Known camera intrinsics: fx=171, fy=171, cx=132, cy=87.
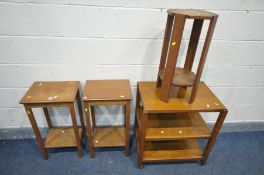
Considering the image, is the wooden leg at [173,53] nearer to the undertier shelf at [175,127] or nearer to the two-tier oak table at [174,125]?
the two-tier oak table at [174,125]

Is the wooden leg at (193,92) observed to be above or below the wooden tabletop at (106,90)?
above

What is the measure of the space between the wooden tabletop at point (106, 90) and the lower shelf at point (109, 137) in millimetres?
556

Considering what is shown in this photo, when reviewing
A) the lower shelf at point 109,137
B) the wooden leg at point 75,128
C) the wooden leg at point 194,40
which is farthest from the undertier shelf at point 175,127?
the wooden leg at point 75,128

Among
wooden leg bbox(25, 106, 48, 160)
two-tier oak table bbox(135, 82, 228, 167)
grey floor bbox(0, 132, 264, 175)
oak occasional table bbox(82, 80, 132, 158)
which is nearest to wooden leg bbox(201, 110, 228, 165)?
two-tier oak table bbox(135, 82, 228, 167)

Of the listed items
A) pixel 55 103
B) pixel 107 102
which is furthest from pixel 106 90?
pixel 55 103

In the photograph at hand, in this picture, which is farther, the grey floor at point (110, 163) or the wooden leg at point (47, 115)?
the wooden leg at point (47, 115)

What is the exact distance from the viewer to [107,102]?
1381mm

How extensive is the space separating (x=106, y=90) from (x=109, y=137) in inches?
21.9

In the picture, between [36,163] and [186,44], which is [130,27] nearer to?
[186,44]

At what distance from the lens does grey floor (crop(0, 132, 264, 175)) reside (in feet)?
Answer: 5.34

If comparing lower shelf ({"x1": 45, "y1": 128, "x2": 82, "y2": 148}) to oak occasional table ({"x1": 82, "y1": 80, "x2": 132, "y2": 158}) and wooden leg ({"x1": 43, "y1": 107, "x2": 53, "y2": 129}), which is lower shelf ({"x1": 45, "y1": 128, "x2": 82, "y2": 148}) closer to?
wooden leg ({"x1": 43, "y1": 107, "x2": 53, "y2": 129})

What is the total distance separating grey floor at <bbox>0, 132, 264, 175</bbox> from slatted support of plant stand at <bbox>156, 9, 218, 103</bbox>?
77 centimetres

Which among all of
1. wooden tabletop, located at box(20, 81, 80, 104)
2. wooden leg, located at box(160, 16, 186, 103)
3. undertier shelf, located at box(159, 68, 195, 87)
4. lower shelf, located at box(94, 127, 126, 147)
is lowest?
lower shelf, located at box(94, 127, 126, 147)

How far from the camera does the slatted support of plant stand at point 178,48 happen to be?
1.07 meters
